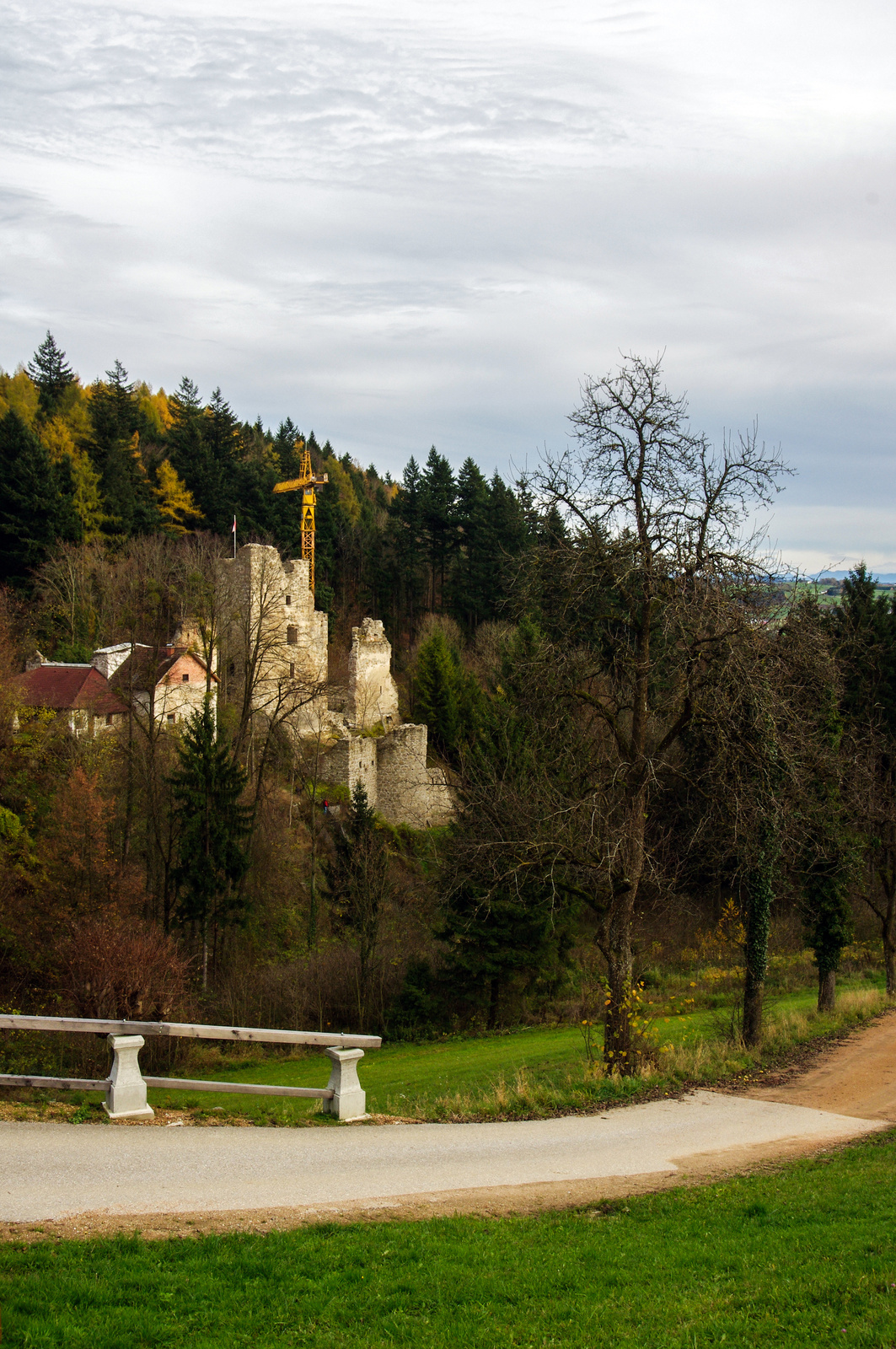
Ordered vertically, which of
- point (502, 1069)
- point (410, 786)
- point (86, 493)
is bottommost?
point (502, 1069)

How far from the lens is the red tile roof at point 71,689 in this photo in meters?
35.2

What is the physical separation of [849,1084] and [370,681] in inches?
1423

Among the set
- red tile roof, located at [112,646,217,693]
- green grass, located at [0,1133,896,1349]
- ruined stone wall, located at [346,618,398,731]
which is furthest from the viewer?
ruined stone wall, located at [346,618,398,731]

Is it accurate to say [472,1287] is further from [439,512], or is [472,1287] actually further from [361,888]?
[439,512]

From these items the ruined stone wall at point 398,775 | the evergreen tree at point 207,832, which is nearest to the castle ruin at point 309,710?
the ruined stone wall at point 398,775

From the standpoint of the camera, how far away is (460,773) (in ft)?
96.5

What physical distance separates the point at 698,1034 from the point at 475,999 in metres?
10.3

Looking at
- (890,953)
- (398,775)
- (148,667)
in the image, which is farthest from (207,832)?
(890,953)

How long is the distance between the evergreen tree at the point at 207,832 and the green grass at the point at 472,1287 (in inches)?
935

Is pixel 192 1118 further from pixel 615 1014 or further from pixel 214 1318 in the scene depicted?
pixel 615 1014

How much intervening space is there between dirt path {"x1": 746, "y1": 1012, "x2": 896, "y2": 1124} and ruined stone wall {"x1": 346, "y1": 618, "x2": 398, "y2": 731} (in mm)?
32761

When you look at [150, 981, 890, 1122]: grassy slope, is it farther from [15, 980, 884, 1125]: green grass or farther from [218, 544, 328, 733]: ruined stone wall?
[218, 544, 328, 733]: ruined stone wall

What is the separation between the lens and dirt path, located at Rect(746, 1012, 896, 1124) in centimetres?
1163

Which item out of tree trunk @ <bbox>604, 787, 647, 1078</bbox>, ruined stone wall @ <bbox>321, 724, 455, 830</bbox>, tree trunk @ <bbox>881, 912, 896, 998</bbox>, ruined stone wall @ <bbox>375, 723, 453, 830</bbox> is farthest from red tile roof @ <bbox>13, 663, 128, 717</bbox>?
tree trunk @ <bbox>604, 787, 647, 1078</bbox>
